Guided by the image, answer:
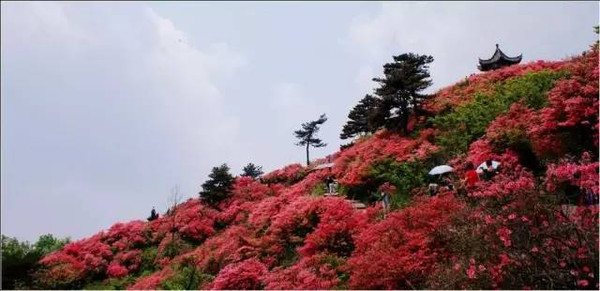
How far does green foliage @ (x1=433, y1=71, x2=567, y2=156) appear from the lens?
1720cm

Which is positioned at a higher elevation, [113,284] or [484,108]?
[484,108]

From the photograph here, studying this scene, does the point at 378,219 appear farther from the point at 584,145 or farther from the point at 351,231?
the point at 584,145

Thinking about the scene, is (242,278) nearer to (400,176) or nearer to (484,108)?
(400,176)

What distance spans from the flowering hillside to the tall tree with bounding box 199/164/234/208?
0.54m

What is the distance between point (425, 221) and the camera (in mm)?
11602

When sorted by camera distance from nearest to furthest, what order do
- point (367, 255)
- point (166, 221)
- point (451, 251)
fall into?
point (451, 251) < point (367, 255) < point (166, 221)

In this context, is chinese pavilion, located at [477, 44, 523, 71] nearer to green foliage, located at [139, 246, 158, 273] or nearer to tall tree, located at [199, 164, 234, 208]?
tall tree, located at [199, 164, 234, 208]

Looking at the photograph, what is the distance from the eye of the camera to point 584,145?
1302 cm

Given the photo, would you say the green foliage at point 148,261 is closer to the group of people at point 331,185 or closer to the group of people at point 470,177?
the group of people at point 331,185

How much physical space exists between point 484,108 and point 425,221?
29.2ft

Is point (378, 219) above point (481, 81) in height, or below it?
below

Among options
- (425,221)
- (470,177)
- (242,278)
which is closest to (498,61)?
(470,177)

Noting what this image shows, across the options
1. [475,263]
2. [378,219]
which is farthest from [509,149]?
[475,263]

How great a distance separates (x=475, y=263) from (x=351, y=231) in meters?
5.97
